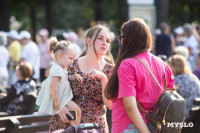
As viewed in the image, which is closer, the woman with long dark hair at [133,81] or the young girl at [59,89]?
the woman with long dark hair at [133,81]

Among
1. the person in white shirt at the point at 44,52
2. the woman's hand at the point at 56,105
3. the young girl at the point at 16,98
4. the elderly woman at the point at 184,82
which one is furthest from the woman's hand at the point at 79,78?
the person in white shirt at the point at 44,52

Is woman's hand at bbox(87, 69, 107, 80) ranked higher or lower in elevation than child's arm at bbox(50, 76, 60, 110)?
higher

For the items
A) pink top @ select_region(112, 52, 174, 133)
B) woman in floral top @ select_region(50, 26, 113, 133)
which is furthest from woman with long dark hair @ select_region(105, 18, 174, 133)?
woman in floral top @ select_region(50, 26, 113, 133)

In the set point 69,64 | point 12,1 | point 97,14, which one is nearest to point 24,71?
point 69,64

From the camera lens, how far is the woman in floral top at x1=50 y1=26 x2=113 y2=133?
4.13 meters

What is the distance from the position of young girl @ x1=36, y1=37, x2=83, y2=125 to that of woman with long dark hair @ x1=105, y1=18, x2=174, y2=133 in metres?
0.62

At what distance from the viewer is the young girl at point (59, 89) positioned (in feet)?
13.5

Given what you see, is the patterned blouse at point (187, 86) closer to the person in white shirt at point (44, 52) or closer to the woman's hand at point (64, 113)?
the woman's hand at point (64, 113)

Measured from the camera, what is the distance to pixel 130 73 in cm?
338

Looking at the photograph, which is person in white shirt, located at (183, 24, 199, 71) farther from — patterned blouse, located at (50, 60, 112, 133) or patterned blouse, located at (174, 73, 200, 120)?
patterned blouse, located at (50, 60, 112, 133)

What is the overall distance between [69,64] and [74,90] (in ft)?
1.08

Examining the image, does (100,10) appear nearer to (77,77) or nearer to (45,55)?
(45,55)

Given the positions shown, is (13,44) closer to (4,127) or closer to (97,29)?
(4,127)

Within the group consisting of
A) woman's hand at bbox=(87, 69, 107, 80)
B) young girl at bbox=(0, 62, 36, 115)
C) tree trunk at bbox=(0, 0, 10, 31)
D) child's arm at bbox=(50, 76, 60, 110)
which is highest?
tree trunk at bbox=(0, 0, 10, 31)
